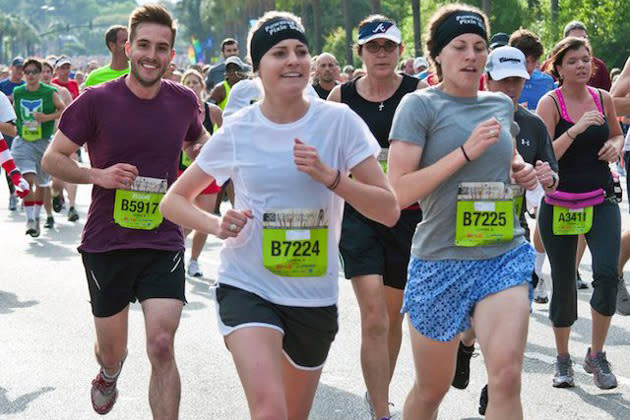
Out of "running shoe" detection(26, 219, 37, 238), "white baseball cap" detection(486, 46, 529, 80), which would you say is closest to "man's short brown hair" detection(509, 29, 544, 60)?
"white baseball cap" detection(486, 46, 529, 80)

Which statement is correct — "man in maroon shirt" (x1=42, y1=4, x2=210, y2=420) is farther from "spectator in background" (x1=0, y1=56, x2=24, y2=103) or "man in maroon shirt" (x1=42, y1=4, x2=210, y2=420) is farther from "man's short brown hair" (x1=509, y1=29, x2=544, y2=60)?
"spectator in background" (x1=0, y1=56, x2=24, y2=103)

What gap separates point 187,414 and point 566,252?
2235mm

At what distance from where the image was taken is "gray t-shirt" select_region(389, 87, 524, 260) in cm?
512

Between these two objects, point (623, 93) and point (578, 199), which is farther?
point (623, 93)

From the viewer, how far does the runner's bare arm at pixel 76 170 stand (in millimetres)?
5918

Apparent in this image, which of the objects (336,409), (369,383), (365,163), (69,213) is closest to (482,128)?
(365,163)

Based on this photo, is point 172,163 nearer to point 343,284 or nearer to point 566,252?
point 566,252

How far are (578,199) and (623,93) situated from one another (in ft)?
4.96

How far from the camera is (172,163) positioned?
20.3ft

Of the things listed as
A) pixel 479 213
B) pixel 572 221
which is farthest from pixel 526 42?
pixel 479 213

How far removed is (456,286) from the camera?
514 centimetres

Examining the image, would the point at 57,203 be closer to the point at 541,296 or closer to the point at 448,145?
the point at 541,296

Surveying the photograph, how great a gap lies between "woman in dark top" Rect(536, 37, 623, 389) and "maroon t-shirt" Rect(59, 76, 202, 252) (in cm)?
226

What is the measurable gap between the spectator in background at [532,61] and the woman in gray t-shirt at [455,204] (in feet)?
10.5
